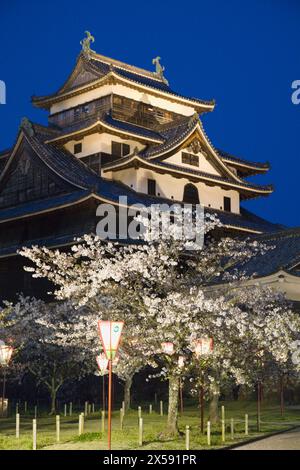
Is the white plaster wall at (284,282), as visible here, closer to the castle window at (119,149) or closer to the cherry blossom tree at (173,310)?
the cherry blossom tree at (173,310)

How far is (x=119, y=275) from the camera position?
93.4 feet

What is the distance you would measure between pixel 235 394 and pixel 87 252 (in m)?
17.7

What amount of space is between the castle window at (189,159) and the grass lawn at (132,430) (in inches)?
807

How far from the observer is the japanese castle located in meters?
51.0

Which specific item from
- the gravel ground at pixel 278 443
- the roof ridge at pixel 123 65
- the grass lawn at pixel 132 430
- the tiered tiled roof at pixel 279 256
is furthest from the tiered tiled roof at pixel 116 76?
the gravel ground at pixel 278 443

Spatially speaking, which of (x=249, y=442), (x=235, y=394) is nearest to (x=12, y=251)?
(x=235, y=394)

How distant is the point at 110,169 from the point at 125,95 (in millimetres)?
7844

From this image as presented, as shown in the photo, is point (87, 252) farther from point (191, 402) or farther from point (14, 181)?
point (14, 181)

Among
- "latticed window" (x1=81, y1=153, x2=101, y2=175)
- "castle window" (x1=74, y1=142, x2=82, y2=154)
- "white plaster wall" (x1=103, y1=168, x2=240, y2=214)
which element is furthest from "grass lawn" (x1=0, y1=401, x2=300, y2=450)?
"castle window" (x1=74, y1=142, x2=82, y2=154)

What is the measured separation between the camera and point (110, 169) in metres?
54.3

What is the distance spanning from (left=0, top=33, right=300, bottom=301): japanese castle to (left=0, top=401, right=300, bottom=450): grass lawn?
11191 millimetres

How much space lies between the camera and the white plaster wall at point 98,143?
56.3 m

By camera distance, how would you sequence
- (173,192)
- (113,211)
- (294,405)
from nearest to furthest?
(294,405) → (113,211) → (173,192)

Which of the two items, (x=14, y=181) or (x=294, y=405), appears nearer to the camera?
(x=294, y=405)
